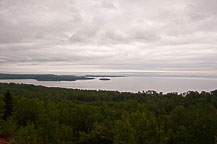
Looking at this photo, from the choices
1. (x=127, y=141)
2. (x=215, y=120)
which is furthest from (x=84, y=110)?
(x=215, y=120)

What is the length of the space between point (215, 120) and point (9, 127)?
70.1ft

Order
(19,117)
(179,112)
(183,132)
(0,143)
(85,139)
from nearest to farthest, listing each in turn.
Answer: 1. (0,143)
2. (183,132)
3. (85,139)
4. (19,117)
5. (179,112)

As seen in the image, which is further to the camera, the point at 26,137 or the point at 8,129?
the point at 8,129

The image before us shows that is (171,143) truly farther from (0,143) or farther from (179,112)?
(0,143)

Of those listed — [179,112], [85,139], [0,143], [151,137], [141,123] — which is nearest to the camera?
A: [0,143]

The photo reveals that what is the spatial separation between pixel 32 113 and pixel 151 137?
1580cm

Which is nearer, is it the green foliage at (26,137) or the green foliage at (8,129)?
the green foliage at (26,137)

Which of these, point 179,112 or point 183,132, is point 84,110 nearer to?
point 183,132

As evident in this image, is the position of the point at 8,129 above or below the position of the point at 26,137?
below

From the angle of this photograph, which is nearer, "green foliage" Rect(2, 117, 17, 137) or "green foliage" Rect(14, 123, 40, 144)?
"green foliage" Rect(14, 123, 40, 144)

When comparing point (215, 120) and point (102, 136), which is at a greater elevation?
point (215, 120)

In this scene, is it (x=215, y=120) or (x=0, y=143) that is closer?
(x=0, y=143)

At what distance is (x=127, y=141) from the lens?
44.6 ft

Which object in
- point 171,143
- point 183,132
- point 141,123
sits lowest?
point 171,143
